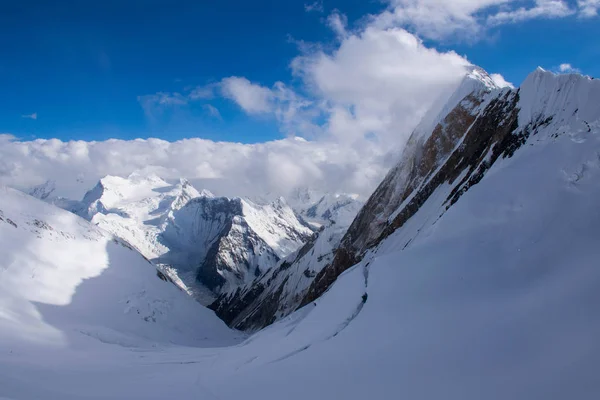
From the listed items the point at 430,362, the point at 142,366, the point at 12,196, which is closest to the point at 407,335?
the point at 430,362

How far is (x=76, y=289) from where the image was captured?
44938 millimetres

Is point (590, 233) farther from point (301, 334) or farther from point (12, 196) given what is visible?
point (12, 196)

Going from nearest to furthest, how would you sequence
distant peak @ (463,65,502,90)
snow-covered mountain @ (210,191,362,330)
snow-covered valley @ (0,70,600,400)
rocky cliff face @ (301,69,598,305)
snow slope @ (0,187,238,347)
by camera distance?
snow-covered valley @ (0,70,600,400) → rocky cliff face @ (301,69,598,305) → snow slope @ (0,187,238,347) → distant peak @ (463,65,502,90) → snow-covered mountain @ (210,191,362,330)

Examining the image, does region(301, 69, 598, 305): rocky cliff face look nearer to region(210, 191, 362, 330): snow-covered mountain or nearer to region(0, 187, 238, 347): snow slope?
region(0, 187, 238, 347): snow slope

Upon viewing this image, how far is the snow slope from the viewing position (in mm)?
34031

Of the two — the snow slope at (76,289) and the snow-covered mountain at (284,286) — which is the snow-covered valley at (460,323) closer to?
the snow slope at (76,289)

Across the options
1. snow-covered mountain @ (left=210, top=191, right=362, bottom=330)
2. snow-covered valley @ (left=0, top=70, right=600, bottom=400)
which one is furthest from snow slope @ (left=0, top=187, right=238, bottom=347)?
snow-covered mountain @ (left=210, top=191, right=362, bottom=330)

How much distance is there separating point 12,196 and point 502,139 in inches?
2828

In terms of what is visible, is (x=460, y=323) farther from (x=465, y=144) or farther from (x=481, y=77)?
(x=481, y=77)

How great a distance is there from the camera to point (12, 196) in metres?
56.5

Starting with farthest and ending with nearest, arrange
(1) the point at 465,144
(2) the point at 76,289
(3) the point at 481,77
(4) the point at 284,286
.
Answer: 1. (4) the point at 284,286
2. (3) the point at 481,77
3. (1) the point at 465,144
4. (2) the point at 76,289

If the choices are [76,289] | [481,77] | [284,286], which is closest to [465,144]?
[481,77]

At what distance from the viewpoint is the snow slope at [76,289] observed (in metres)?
34.0

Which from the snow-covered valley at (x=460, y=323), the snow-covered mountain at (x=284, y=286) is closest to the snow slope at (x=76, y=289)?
the snow-covered valley at (x=460, y=323)
